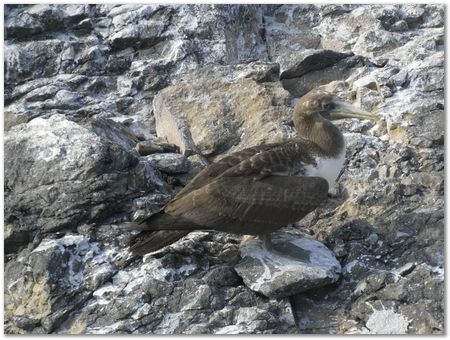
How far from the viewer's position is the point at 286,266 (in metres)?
7.38

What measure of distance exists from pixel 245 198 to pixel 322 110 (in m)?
1.68

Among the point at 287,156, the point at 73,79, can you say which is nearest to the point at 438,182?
the point at 287,156

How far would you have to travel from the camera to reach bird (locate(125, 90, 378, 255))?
754 cm

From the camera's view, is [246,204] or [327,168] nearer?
[246,204]

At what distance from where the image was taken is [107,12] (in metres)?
11.6

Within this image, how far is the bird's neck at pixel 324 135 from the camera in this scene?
27.1 ft

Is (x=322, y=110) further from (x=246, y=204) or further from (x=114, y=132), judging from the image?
(x=114, y=132)

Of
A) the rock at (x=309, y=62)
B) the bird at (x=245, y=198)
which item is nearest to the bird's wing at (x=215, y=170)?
the bird at (x=245, y=198)

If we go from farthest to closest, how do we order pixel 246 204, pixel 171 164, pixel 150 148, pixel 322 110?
pixel 150 148
pixel 171 164
pixel 322 110
pixel 246 204

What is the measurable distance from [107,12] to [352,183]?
16.8 ft

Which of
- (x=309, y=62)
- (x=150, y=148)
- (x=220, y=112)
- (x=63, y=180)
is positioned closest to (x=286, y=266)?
(x=63, y=180)

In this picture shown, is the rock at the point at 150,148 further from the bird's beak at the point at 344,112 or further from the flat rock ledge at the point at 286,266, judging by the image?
the bird's beak at the point at 344,112

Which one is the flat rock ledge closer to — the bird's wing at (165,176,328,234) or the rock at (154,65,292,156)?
the bird's wing at (165,176,328,234)

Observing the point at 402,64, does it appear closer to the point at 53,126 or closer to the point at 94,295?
the point at 53,126
